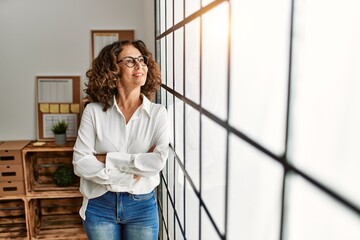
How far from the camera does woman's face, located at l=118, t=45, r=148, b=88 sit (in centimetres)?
163

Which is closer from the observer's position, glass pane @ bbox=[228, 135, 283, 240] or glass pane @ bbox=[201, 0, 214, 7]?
glass pane @ bbox=[228, 135, 283, 240]

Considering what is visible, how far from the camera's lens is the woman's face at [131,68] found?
64.1 inches

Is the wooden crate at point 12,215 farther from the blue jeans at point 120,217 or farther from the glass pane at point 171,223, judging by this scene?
the blue jeans at point 120,217

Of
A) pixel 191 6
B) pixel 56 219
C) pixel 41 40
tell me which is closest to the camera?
pixel 191 6

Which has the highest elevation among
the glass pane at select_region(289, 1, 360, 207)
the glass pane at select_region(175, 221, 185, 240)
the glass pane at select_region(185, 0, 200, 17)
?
the glass pane at select_region(185, 0, 200, 17)

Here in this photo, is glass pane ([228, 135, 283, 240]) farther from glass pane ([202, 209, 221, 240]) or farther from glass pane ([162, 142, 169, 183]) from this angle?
glass pane ([162, 142, 169, 183])

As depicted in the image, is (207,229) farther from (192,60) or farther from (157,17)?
(157,17)

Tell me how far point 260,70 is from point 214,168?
1.46 feet

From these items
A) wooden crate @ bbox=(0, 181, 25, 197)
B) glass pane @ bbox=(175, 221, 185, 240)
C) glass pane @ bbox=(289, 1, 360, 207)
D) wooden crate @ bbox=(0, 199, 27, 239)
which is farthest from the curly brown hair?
wooden crate @ bbox=(0, 199, 27, 239)

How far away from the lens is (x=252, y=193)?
0.79 m

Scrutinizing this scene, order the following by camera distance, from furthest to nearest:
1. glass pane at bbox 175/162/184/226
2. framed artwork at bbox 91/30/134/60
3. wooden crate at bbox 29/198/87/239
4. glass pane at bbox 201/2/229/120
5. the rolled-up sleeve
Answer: framed artwork at bbox 91/30/134/60 < wooden crate at bbox 29/198/87/239 < glass pane at bbox 175/162/184/226 < the rolled-up sleeve < glass pane at bbox 201/2/229/120

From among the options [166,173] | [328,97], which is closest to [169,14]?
[166,173]

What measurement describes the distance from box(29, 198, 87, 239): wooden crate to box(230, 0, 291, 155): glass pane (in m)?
2.39

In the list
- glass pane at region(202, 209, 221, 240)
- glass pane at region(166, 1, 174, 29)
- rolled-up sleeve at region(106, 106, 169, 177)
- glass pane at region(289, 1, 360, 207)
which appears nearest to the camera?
glass pane at region(289, 1, 360, 207)
